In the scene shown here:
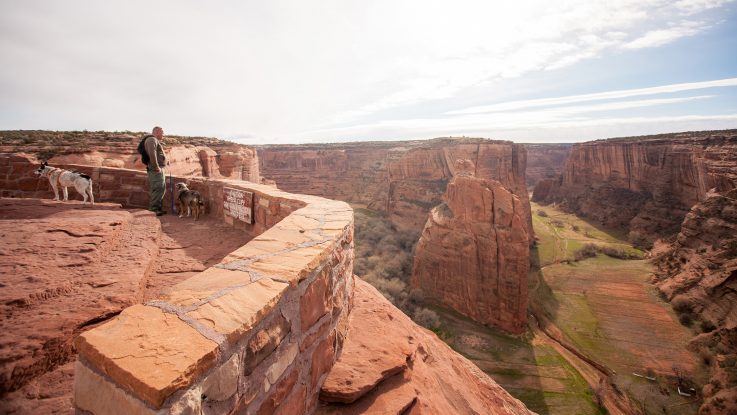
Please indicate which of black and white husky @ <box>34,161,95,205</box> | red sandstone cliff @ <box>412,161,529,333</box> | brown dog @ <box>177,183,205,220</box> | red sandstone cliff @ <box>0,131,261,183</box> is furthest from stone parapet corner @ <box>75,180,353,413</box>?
red sandstone cliff @ <box>412,161,529,333</box>

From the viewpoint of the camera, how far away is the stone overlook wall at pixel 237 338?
1.14 m

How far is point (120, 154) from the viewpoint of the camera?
51.2ft

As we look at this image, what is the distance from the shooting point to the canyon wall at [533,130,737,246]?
26.6 meters

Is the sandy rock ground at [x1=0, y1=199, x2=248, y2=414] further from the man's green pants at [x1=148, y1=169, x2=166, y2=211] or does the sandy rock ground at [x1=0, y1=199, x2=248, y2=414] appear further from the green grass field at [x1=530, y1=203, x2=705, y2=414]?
the green grass field at [x1=530, y1=203, x2=705, y2=414]

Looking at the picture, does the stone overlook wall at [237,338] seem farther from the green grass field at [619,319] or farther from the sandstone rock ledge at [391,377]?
the green grass field at [619,319]

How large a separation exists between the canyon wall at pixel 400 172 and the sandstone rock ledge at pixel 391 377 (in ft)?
91.7

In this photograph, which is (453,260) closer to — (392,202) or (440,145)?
(392,202)

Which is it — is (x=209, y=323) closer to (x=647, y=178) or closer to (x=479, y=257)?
(x=479, y=257)

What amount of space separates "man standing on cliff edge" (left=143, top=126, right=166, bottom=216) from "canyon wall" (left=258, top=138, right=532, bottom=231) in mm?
27588

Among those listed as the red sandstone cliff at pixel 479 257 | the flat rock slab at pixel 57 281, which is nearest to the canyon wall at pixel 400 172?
the red sandstone cliff at pixel 479 257

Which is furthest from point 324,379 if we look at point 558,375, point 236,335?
point 558,375

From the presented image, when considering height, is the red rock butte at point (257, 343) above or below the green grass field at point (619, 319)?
above

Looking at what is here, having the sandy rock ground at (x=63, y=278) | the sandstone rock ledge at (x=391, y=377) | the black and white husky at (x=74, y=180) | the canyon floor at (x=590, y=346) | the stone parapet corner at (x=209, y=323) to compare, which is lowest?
the canyon floor at (x=590, y=346)

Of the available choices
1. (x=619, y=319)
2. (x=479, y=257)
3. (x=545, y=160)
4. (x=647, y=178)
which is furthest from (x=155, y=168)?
(x=545, y=160)
